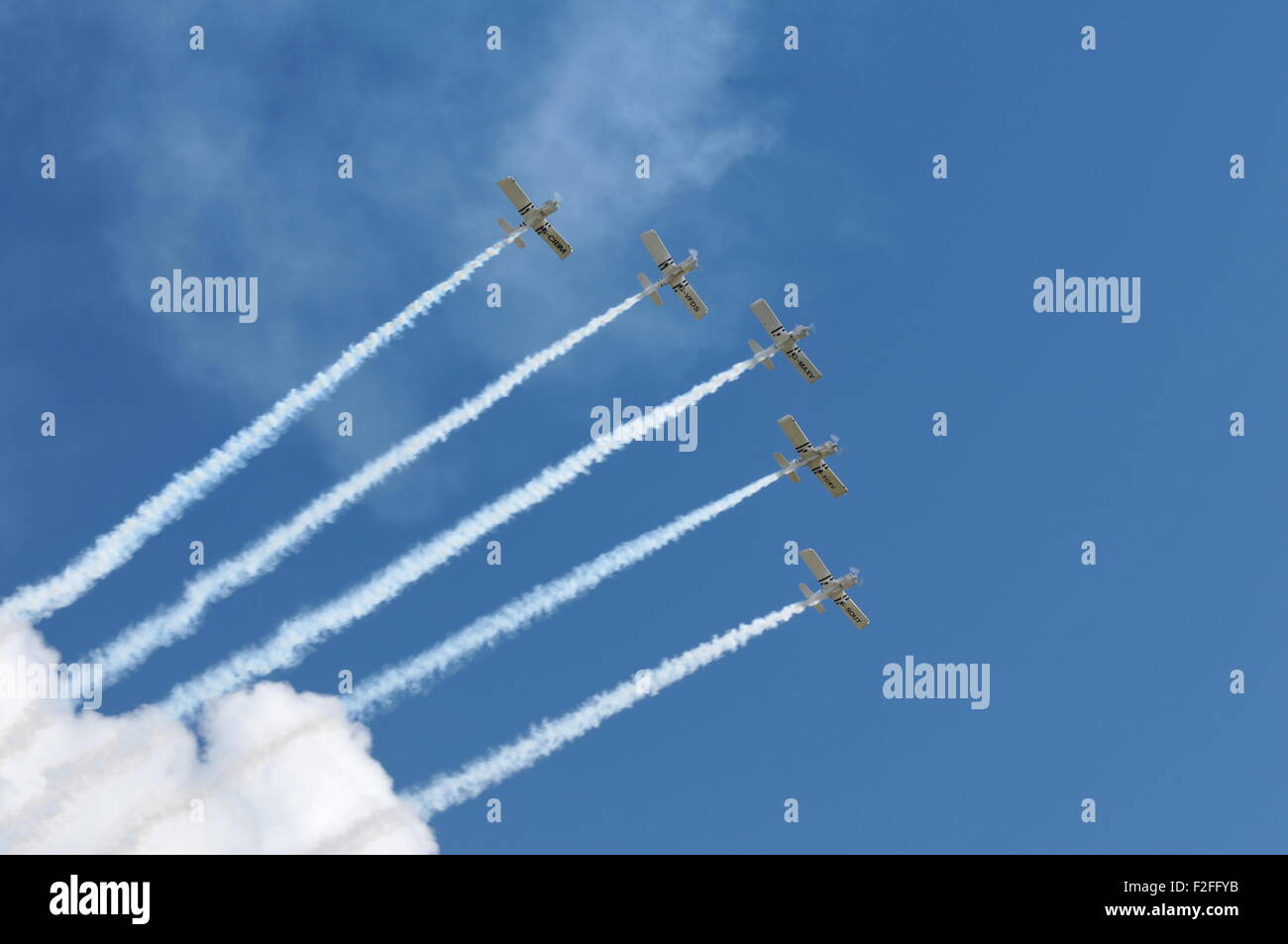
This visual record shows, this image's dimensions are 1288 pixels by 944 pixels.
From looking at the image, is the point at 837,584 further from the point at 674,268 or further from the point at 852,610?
the point at 674,268

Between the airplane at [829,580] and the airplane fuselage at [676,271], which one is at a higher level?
the airplane fuselage at [676,271]

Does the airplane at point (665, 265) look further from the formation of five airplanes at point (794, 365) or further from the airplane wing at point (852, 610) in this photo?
the airplane wing at point (852, 610)

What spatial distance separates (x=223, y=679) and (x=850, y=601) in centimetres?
4140

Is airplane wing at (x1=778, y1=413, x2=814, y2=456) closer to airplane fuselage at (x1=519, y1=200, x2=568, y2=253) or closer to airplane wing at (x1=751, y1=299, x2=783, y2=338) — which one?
airplane wing at (x1=751, y1=299, x2=783, y2=338)

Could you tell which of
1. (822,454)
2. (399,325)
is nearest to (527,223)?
(399,325)

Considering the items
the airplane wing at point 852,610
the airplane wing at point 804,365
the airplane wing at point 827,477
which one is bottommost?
the airplane wing at point 852,610

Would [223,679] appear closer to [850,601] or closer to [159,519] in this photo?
[159,519]

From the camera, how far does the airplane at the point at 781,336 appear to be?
108 m

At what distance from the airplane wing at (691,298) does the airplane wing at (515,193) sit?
11.4 m

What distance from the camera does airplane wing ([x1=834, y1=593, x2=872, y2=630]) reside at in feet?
353

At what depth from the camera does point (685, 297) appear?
107m

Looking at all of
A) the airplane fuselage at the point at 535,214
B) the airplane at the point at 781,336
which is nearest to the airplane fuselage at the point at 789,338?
the airplane at the point at 781,336

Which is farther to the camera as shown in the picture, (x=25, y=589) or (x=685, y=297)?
(x=685, y=297)
